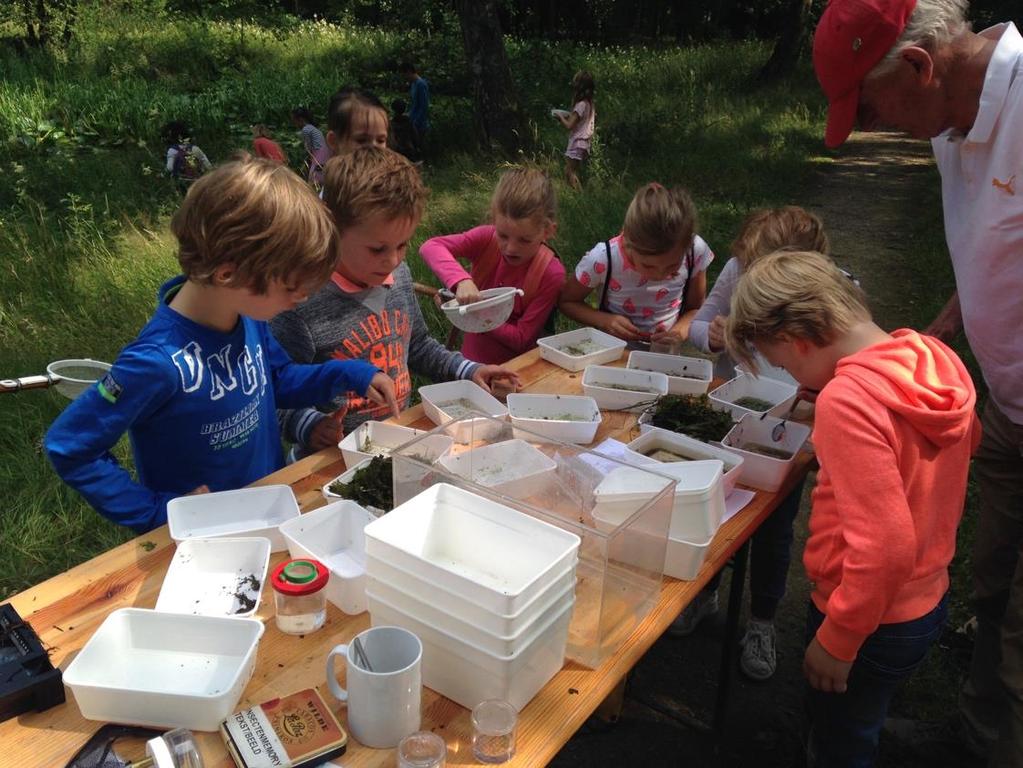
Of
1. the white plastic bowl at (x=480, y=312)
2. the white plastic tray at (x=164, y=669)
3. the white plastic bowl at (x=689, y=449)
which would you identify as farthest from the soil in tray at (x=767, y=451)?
the white plastic tray at (x=164, y=669)

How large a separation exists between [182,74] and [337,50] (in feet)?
11.9

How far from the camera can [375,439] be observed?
2.05m

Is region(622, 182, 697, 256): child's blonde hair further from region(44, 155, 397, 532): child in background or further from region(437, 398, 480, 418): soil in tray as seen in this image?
region(44, 155, 397, 532): child in background

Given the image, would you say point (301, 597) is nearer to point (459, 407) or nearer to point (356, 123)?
point (459, 407)

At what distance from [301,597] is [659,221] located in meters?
1.94

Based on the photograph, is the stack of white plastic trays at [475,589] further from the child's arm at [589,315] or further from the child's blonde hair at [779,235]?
the child's arm at [589,315]

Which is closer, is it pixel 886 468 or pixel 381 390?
pixel 886 468

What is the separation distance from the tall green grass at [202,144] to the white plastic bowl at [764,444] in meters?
2.62

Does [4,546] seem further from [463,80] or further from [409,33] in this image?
[409,33]

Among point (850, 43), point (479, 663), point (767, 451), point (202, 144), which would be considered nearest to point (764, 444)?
point (767, 451)

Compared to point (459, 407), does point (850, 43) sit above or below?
above

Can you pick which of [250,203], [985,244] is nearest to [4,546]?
[250,203]

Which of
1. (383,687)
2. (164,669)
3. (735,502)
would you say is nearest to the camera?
(383,687)

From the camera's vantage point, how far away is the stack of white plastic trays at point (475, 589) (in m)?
1.16
